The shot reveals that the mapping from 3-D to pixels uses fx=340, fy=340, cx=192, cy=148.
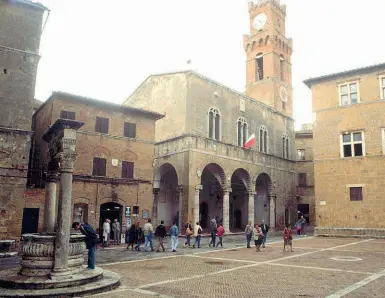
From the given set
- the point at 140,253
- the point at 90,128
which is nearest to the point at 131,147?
the point at 90,128

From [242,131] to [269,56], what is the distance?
16.3 metres

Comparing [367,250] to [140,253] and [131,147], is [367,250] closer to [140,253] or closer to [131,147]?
[140,253]

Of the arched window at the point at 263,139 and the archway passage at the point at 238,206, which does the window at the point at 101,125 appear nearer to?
the archway passage at the point at 238,206

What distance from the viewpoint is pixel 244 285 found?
A: 29.8 feet

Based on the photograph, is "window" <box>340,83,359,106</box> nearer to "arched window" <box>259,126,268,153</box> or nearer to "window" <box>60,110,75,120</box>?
"arched window" <box>259,126,268,153</box>

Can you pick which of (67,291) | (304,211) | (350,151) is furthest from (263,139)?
(67,291)

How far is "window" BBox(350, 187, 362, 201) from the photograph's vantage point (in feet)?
80.2

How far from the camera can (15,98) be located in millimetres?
17406

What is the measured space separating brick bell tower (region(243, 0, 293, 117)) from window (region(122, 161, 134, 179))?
23.4 metres

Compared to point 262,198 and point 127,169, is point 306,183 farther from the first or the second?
point 127,169

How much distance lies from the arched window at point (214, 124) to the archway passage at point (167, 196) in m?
4.55

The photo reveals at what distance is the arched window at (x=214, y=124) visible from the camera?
92.2 feet

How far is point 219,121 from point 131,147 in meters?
8.80

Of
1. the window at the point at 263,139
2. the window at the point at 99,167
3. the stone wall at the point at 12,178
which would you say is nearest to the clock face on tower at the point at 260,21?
the window at the point at 263,139
